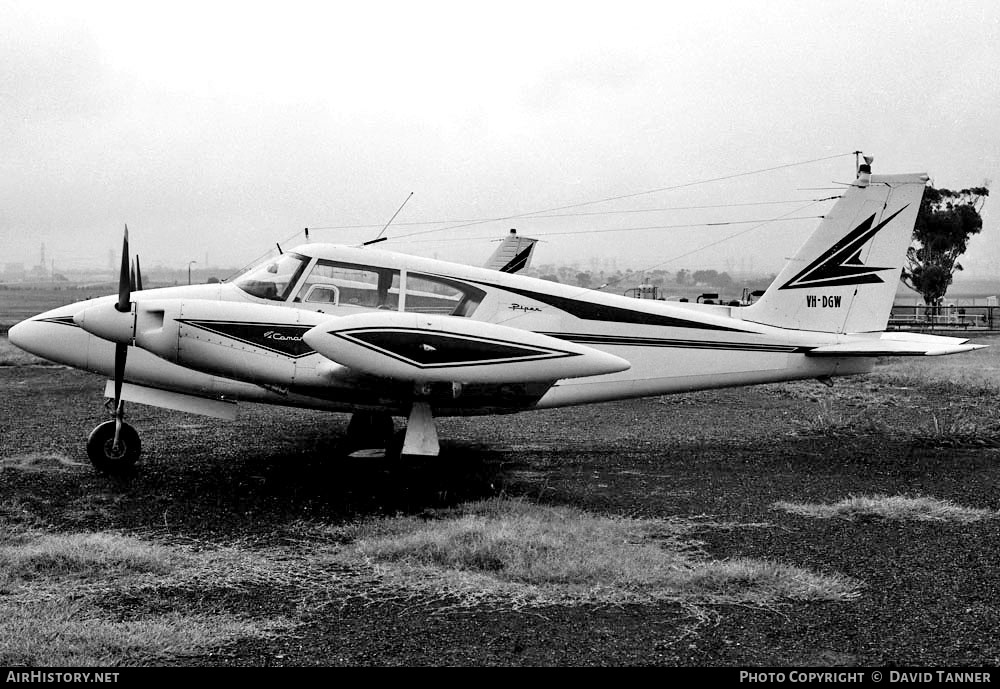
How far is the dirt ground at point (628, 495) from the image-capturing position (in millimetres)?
4066

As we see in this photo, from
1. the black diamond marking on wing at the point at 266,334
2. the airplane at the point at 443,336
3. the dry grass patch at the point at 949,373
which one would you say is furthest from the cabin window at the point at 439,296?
the dry grass patch at the point at 949,373

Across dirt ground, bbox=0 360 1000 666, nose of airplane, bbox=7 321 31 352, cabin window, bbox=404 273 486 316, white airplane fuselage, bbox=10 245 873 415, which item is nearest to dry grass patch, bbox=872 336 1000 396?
dirt ground, bbox=0 360 1000 666

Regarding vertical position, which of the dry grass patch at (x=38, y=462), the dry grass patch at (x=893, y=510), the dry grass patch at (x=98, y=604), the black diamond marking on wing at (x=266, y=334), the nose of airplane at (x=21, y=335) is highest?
the black diamond marking on wing at (x=266, y=334)

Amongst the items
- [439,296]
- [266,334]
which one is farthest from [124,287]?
[439,296]

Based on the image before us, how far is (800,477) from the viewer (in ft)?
26.7

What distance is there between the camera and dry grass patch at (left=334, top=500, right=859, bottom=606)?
4.80m

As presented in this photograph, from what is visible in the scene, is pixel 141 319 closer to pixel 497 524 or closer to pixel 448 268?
pixel 448 268

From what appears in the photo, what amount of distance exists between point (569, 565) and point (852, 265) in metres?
6.50

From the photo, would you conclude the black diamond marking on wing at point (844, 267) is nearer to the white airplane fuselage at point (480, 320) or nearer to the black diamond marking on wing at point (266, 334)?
the white airplane fuselage at point (480, 320)

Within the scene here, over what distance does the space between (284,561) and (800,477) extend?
17.9ft

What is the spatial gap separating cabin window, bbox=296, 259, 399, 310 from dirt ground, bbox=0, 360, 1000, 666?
1.82m

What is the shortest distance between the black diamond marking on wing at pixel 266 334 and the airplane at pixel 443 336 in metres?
0.01

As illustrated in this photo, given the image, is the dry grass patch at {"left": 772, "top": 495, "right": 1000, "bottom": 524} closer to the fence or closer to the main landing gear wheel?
the main landing gear wheel
